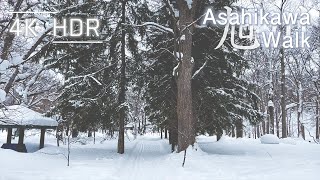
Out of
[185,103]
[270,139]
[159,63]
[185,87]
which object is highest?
[159,63]

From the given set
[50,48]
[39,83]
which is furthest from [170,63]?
[39,83]

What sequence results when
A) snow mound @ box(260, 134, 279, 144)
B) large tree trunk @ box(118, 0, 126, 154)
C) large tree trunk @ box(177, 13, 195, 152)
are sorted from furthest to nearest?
snow mound @ box(260, 134, 279, 144) < large tree trunk @ box(118, 0, 126, 154) < large tree trunk @ box(177, 13, 195, 152)

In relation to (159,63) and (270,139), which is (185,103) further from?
(270,139)

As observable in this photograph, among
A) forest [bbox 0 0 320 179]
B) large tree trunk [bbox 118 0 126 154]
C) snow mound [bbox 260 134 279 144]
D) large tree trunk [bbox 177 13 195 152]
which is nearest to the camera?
large tree trunk [bbox 177 13 195 152]

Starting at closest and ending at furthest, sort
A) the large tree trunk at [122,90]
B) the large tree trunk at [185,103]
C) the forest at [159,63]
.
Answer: the large tree trunk at [185,103] < the forest at [159,63] < the large tree trunk at [122,90]

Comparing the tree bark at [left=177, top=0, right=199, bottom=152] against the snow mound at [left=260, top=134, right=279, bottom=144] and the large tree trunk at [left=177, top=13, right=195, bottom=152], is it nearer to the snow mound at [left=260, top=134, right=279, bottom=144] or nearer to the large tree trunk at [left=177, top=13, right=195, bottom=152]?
the large tree trunk at [left=177, top=13, right=195, bottom=152]

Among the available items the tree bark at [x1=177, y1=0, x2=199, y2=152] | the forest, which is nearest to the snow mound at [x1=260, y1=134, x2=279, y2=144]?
the forest

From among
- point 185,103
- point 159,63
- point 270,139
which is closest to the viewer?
point 185,103

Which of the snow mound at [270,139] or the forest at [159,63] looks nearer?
the forest at [159,63]

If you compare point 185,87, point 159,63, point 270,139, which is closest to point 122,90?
point 159,63

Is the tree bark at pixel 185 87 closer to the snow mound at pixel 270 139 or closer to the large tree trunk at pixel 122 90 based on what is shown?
the large tree trunk at pixel 122 90

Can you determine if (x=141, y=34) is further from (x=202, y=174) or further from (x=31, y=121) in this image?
(x=202, y=174)

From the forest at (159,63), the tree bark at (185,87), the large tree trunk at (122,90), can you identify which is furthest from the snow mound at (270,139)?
the large tree trunk at (122,90)

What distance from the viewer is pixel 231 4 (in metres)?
16.9
